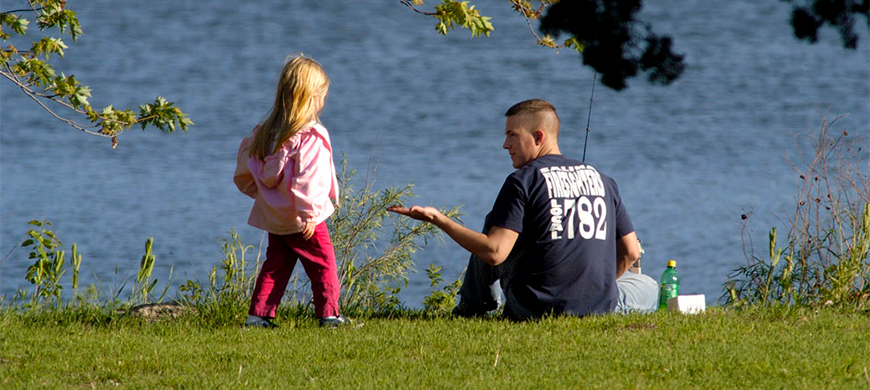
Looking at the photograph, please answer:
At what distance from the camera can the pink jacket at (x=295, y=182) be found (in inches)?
201

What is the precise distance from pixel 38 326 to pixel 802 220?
15.5 ft

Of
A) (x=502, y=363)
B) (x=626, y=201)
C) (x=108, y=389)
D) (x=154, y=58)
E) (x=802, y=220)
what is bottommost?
(x=108, y=389)

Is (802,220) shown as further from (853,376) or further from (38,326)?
(38,326)

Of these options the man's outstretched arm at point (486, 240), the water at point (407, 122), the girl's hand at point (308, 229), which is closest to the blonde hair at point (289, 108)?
the girl's hand at point (308, 229)

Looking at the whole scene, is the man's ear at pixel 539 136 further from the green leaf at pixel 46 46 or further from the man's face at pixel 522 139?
the green leaf at pixel 46 46

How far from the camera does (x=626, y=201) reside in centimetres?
1398

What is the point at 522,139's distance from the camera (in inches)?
214

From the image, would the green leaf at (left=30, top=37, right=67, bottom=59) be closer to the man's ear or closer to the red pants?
the red pants

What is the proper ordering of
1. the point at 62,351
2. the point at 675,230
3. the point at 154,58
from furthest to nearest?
the point at 154,58, the point at 675,230, the point at 62,351

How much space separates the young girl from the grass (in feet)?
0.66

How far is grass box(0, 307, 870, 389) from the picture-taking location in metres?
4.02

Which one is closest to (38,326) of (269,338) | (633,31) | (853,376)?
(269,338)

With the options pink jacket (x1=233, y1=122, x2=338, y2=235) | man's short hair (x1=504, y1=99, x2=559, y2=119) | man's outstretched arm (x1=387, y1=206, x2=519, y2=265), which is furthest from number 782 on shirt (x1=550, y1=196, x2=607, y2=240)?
pink jacket (x1=233, y1=122, x2=338, y2=235)

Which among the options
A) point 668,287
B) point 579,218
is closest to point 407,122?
point 668,287
